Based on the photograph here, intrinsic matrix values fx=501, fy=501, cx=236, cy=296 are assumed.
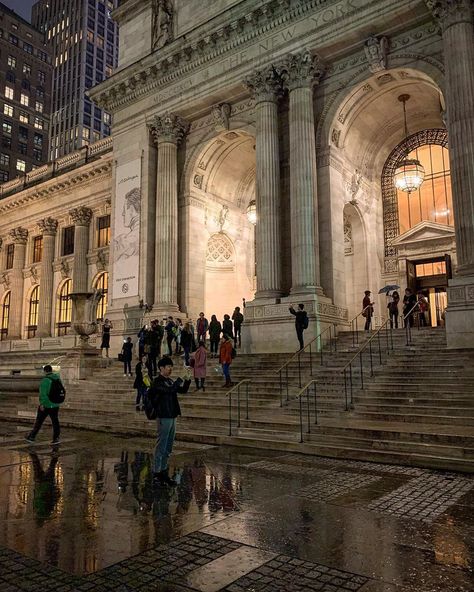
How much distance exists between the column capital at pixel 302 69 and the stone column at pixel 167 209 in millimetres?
6710

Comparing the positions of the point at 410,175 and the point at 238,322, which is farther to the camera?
the point at 410,175

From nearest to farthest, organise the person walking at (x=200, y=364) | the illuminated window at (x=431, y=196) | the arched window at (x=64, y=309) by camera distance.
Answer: the person walking at (x=200, y=364) < the illuminated window at (x=431, y=196) < the arched window at (x=64, y=309)

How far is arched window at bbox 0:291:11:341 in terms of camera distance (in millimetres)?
39438

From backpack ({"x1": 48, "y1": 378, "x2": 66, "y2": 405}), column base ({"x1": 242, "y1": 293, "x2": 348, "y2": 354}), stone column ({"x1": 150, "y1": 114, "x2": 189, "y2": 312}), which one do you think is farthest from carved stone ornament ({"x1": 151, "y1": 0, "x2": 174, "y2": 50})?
backpack ({"x1": 48, "y1": 378, "x2": 66, "y2": 405})

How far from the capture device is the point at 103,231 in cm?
3416

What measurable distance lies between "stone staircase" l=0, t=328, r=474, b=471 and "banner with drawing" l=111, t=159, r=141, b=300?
7809mm

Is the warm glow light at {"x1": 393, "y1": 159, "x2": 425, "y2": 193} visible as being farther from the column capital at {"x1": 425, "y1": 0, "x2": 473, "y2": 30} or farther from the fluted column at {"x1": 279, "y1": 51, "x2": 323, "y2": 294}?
the column capital at {"x1": 425, "y1": 0, "x2": 473, "y2": 30}

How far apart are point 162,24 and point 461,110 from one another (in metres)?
16.7

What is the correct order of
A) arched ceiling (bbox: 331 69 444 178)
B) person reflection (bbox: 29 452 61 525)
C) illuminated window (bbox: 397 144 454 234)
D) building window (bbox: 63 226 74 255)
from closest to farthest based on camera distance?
person reflection (bbox: 29 452 61 525)
arched ceiling (bbox: 331 69 444 178)
illuminated window (bbox: 397 144 454 234)
building window (bbox: 63 226 74 255)

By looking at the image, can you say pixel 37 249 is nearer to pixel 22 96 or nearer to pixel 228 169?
pixel 228 169

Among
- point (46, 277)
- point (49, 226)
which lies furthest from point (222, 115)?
point (46, 277)

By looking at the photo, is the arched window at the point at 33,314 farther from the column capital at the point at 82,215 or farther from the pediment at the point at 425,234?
the pediment at the point at 425,234

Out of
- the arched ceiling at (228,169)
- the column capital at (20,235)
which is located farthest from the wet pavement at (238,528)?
the column capital at (20,235)

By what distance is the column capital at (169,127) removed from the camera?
80.4 ft
